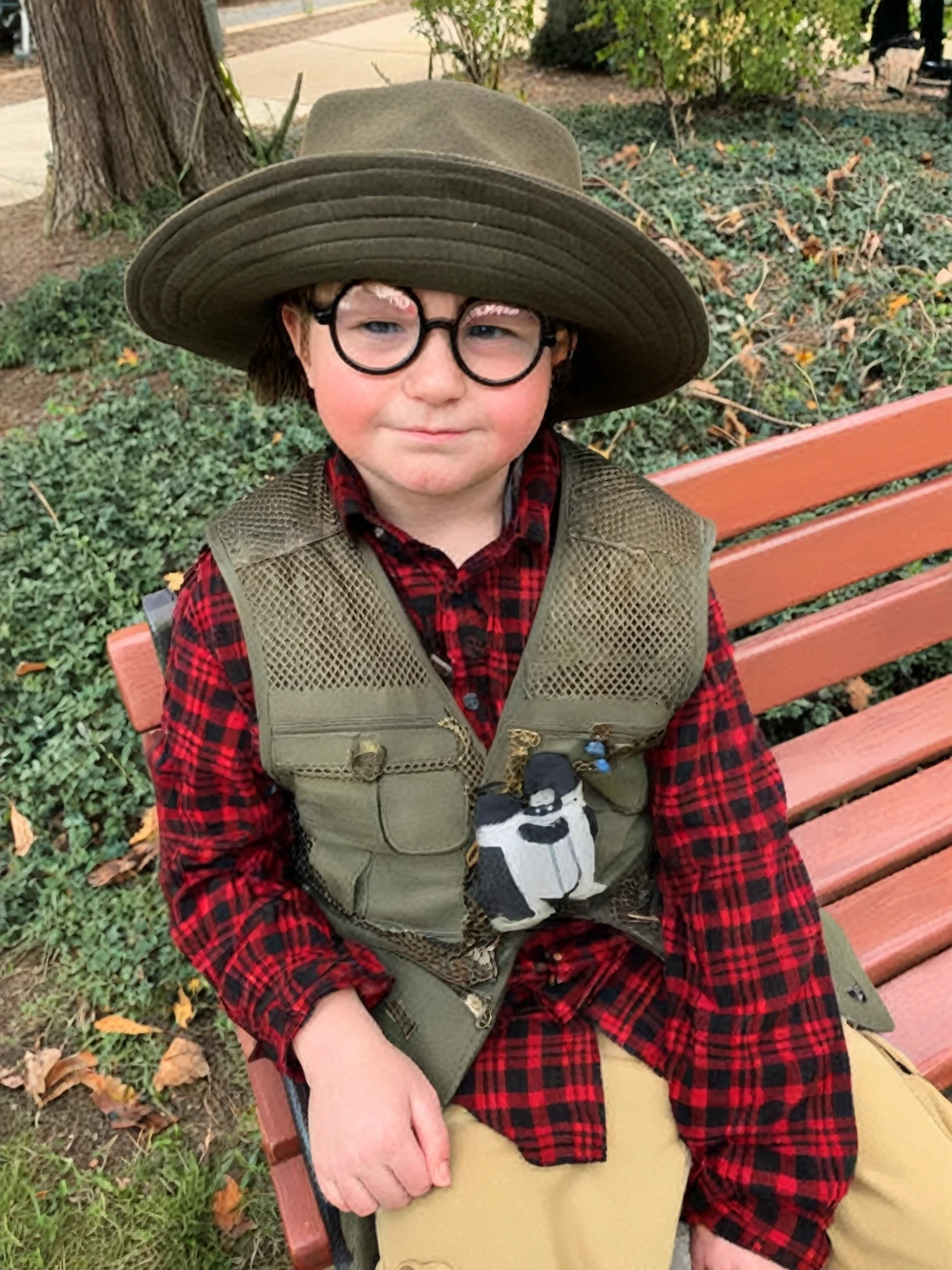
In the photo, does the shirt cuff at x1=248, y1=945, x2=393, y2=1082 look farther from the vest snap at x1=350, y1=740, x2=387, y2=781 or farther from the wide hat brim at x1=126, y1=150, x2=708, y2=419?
the wide hat brim at x1=126, y1=150, x2=708, y2=419

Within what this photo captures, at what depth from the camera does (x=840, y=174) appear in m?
5.14

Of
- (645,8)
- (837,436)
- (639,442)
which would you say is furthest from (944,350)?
(645,8)

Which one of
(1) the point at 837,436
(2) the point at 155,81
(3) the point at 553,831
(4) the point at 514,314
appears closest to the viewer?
(4) the point at 514,314

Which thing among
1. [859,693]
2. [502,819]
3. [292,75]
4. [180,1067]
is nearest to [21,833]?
[180,1067]

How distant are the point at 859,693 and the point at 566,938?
72.3 inches

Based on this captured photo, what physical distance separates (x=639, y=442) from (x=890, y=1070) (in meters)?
2.44

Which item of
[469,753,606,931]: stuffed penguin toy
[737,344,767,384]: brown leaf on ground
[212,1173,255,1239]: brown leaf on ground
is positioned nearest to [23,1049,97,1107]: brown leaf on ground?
[212,1173,255,1239]: brown leaf on ground

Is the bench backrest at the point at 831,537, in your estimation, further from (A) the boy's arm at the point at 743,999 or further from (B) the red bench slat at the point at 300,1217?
(B) the red bench slat at the point at 300,1217

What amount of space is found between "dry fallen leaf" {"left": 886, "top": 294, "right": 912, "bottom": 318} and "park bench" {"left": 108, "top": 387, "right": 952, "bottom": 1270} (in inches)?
78.4

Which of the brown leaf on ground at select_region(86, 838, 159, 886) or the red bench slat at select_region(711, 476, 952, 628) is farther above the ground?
the red bench slat at select_region(711, 476, 952, 628)

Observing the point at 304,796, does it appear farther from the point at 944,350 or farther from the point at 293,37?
the point at 293,37

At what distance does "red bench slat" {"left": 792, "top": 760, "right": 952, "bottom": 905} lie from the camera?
222 cm

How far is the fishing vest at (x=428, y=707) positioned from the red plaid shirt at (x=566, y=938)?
1.5 inches

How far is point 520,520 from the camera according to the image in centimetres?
153
